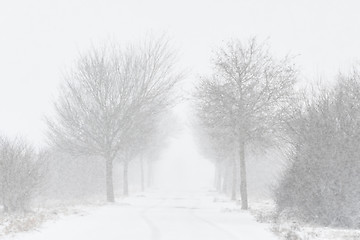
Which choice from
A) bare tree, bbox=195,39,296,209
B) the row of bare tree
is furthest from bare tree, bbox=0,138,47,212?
bare tree, bbox=195,39,296,209

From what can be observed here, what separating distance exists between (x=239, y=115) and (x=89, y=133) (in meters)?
9.62

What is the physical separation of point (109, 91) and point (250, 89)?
889 centimetres

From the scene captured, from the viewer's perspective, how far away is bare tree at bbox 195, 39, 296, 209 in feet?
84.3

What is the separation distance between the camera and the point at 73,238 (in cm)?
1357

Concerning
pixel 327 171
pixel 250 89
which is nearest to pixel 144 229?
pixel 327 171

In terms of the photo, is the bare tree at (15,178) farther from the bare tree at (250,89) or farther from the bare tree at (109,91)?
the bare tree at (250,89)

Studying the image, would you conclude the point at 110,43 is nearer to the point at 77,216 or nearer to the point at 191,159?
the point at 77,216

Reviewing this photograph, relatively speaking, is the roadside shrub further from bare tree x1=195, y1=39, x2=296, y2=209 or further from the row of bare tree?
the row of bare tree

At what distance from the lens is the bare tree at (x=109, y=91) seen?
2908 centimetres

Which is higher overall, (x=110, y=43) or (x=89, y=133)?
(x=110, y=43)

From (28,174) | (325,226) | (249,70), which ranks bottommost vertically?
(325,226)

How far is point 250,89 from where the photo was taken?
26109mm

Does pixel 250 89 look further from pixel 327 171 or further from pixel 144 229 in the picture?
pixel 144 229

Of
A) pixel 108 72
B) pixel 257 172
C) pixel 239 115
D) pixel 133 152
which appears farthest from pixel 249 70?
pixel 257 172
